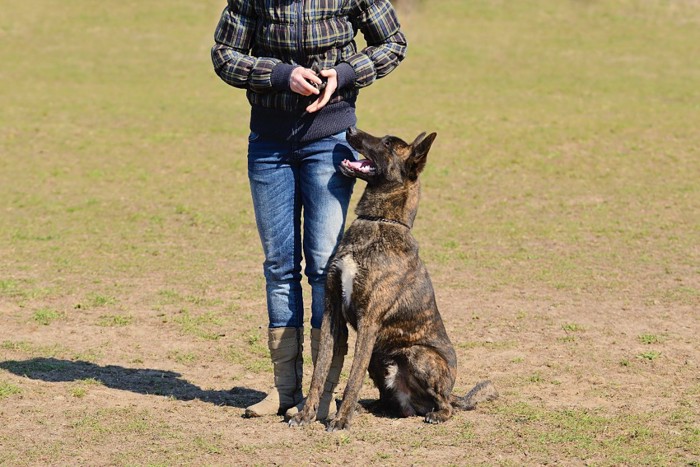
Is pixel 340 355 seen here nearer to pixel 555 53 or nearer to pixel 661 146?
pixel 661 146

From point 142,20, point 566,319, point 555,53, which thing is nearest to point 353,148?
point 566,319

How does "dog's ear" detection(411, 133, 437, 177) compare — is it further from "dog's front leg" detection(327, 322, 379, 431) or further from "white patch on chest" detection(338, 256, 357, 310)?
"dog's front leg" detection(327, 322, 379, 431)

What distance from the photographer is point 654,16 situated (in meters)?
32.7

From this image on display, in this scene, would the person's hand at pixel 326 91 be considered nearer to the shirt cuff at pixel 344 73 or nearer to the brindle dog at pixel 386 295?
the shirt cuff at pixel 344 73

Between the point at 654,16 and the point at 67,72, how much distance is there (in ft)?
60.2

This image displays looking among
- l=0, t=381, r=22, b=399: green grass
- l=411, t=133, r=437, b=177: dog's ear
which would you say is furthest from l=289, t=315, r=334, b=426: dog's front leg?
l=0, t=381, r=22, b=399: green grass

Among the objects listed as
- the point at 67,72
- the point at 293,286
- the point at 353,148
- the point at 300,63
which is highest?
the point at 300,63

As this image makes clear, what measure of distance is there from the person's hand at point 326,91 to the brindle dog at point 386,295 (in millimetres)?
274

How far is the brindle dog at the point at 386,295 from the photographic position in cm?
596

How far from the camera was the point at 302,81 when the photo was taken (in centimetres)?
561

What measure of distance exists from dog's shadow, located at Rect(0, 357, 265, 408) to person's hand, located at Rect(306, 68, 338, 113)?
6.57 ft

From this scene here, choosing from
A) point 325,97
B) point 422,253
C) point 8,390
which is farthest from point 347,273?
point 422,253

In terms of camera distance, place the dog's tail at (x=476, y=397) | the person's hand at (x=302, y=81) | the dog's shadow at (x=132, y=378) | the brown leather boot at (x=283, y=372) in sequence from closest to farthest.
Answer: the person's hand at (x=302, y=81) < the brown leather boot at (x=283, y=372) < the dog's tail at (x=476, y=397) < the dog's shadow at (x=132, y=378)

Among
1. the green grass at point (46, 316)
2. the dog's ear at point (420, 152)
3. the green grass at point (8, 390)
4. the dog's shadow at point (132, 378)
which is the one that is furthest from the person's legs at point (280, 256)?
the green grass at point (46, 316)
